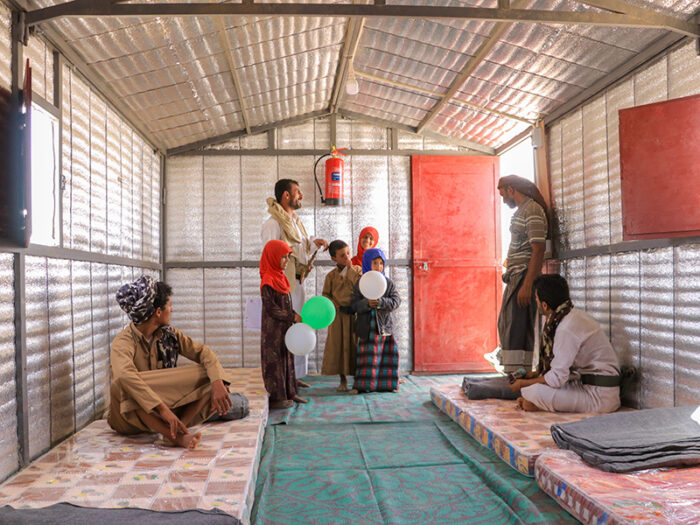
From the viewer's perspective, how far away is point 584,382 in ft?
12.7

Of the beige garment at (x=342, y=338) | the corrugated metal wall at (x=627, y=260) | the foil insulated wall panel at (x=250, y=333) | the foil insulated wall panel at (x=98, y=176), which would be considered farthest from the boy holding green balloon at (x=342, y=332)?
the foil insulated wall panel at (x=98, y=176)

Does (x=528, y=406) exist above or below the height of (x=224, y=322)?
below

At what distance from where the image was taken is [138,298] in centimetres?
329

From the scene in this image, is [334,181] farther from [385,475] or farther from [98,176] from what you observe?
[385,475]

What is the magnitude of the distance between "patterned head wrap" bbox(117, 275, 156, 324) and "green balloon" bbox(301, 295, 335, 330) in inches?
57.5

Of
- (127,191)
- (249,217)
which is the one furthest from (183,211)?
(127,191)

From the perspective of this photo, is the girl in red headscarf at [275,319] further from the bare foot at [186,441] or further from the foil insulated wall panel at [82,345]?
the bare foot at [186,441]

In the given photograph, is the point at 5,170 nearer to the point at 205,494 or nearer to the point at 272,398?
the point at 205,494

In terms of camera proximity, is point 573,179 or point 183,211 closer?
point 573,179

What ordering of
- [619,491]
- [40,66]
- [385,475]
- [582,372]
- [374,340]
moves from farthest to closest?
1. [374,340]
2. [582,372]
3. [40,66]
4. [385,475]
5. [619,491]

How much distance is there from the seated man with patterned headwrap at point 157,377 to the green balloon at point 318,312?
1.14 meters

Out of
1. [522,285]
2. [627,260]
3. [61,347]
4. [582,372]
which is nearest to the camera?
[61,347]

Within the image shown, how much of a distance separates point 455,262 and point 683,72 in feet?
11.1

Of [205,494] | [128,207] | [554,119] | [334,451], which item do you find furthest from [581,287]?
[128,207]
